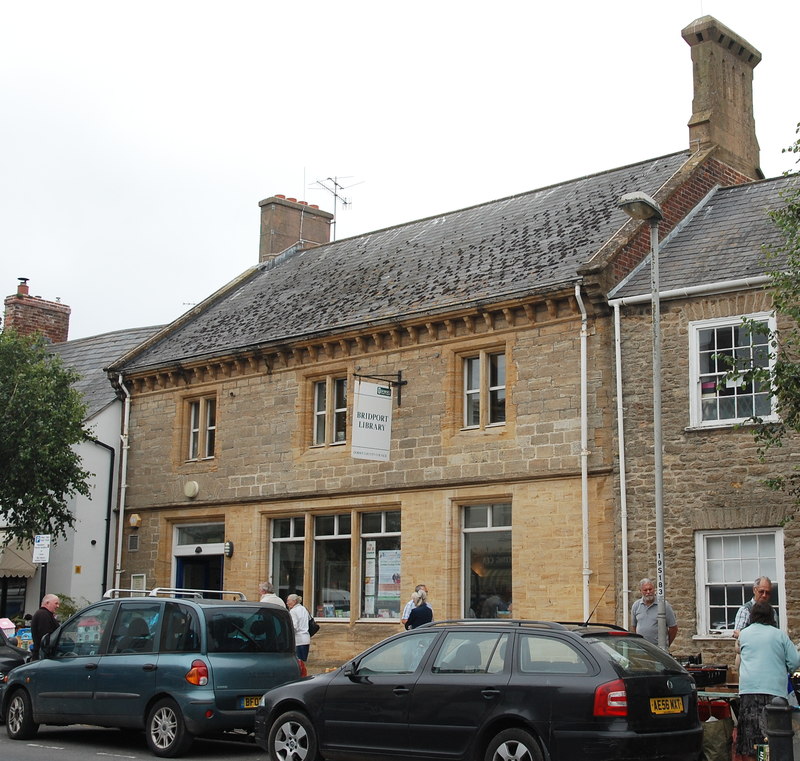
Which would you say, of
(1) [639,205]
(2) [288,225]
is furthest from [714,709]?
(2) [288,225]

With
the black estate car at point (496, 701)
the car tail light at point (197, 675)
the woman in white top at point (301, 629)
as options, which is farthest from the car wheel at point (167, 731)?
the woman in white top at point (301, 629)

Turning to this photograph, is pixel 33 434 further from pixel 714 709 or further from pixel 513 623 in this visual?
pixel 714 709

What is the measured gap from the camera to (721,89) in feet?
74.0

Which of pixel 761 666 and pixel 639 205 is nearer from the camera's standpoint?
pixel 761 666

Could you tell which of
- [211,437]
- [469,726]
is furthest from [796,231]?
[211,437]

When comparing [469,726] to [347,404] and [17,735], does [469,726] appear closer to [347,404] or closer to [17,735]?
[17,735]

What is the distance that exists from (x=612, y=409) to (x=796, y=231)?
5.30 metres

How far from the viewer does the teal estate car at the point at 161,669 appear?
13367mm

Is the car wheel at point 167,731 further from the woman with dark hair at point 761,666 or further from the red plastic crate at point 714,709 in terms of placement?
the woman with dark hair at point 761,666

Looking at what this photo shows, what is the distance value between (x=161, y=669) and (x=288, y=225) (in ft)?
65.2

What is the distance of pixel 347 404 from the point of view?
22984 millimetres

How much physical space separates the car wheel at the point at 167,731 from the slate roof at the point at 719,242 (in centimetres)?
979

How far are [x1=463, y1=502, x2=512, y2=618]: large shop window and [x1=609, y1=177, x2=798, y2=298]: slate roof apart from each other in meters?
4.42

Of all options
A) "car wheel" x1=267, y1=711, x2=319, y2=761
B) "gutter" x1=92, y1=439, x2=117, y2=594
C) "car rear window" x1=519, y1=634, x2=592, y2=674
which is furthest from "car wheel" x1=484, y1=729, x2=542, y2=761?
"gutter" x1=92, y1=439, x2=117, y2=594
